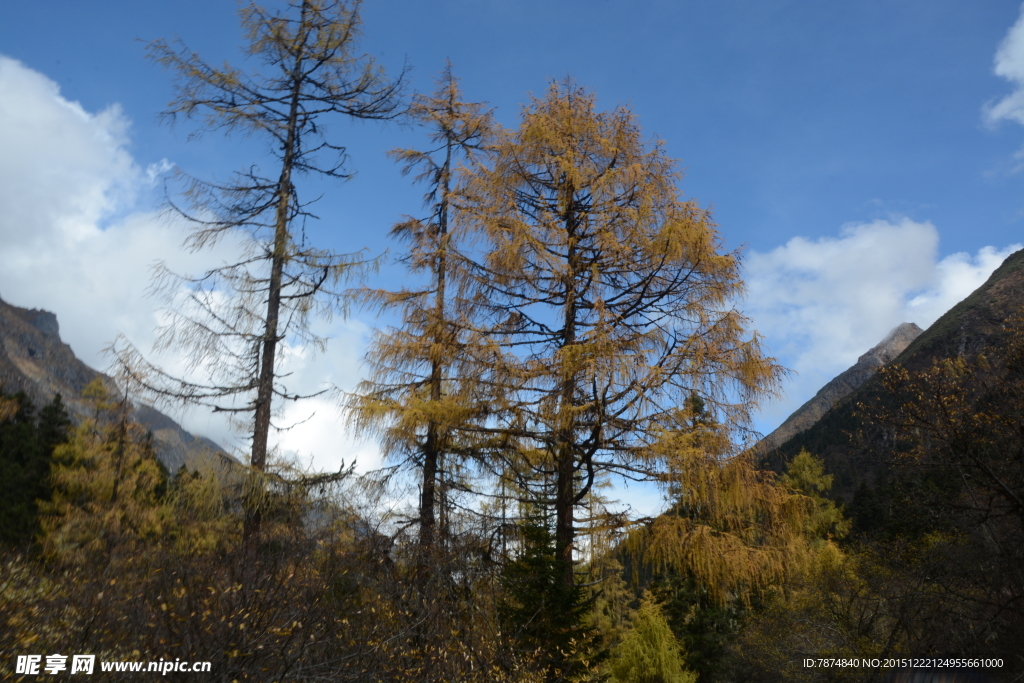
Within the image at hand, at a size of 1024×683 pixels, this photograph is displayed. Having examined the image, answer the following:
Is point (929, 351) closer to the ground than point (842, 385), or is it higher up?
closer to the ground

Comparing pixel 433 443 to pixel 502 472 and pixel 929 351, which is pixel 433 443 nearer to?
pixel 502 472

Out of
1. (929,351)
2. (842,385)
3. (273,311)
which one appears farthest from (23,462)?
(842,385)

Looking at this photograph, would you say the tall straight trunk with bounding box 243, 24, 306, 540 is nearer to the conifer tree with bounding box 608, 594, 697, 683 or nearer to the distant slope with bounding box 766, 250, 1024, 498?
the conifer tree with bounding box 608, 594, 697, 683

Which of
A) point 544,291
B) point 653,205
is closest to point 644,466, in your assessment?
point 544,291

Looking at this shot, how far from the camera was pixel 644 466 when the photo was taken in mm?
8727

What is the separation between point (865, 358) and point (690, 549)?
202814mm

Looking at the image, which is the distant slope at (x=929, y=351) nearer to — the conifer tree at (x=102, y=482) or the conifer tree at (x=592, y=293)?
the conifer tree at (x=592, y=293)

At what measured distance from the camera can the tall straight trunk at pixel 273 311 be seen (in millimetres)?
9625

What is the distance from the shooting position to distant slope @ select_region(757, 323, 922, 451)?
12950 cm

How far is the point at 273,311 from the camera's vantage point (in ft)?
34.3

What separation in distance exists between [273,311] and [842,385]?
16501 cm

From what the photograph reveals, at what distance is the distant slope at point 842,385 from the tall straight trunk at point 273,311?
370 feet

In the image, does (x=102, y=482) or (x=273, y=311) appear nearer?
(x=273, y=311)

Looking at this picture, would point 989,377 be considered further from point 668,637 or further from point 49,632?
point 49,632
